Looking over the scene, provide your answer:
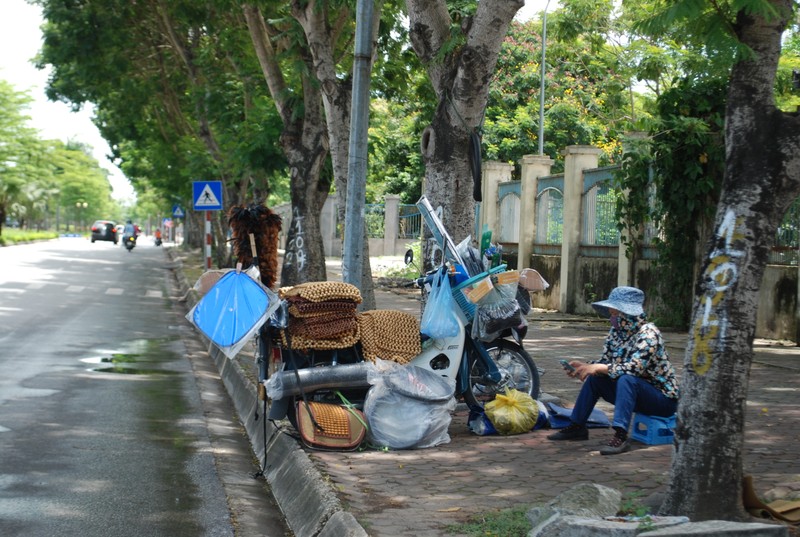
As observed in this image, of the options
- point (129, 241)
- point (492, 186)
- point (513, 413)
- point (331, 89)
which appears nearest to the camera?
point (513, 413)

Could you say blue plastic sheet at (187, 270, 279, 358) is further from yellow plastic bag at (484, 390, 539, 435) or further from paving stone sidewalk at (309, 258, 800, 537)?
yellow plastic bag at (484, 390, 539, 435)

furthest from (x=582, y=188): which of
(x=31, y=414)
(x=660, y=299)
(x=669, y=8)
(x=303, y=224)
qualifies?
(x=669, y=8)

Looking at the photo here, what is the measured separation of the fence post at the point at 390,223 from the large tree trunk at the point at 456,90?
91.7 ft

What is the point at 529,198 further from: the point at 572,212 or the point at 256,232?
the point at 256,232

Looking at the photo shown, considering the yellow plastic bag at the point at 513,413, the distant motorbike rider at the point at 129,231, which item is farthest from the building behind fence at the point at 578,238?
the distant motorbike rider at the point at 129,231

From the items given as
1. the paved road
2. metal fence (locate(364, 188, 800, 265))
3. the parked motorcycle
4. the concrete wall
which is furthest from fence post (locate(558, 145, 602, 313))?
the parked motorcycle

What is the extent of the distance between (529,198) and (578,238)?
2725 millimetres

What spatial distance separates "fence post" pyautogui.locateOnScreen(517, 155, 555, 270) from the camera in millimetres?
21328

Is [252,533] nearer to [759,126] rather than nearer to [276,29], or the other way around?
[759,126]

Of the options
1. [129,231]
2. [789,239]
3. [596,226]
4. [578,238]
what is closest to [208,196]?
[578,238]

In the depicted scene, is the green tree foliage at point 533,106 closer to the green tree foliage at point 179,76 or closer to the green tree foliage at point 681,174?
the green tree foliage at point 179,76

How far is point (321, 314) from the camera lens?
285 inches

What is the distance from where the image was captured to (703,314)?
4672mm

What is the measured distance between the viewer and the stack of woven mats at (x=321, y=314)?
7.15m
